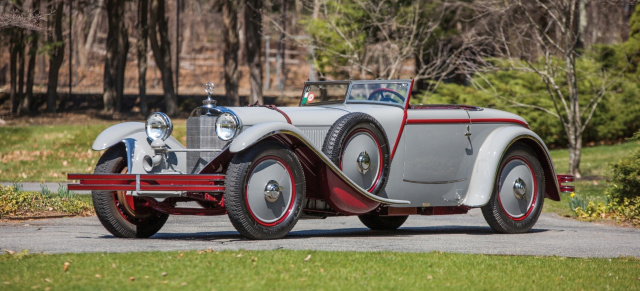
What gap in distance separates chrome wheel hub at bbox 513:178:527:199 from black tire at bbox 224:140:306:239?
3055 mm

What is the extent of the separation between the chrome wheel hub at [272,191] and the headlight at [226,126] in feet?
1.87

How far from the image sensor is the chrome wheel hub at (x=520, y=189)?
996 cm

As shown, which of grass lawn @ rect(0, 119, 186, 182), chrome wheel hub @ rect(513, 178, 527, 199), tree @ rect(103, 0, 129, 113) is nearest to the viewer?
chrome wheel hub @ rect(513, 178, 527, 199)

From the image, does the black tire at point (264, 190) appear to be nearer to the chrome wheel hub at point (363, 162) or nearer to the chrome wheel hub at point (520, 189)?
the chrome wheel hub at point (363, 162)

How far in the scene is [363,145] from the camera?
28.3ft

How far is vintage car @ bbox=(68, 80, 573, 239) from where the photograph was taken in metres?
7.78

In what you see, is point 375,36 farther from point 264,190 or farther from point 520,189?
point 264,190

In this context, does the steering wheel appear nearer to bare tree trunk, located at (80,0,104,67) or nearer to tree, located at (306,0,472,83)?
tree, located at (306,0,472,83)

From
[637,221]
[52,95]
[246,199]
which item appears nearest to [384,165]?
[246,199]

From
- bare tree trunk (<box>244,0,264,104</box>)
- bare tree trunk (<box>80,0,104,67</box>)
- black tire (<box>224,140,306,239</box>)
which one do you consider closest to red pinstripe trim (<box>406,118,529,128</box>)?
black tire (<box>224,140,306,239</box>)

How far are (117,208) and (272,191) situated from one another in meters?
1.65

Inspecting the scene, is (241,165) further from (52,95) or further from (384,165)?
Result: (52,95)

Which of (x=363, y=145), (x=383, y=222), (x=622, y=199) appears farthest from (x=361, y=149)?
(x=622, y=199)

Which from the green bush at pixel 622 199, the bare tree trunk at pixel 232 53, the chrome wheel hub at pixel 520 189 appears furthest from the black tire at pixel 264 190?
the bare tree trunk at pixel 232 53
